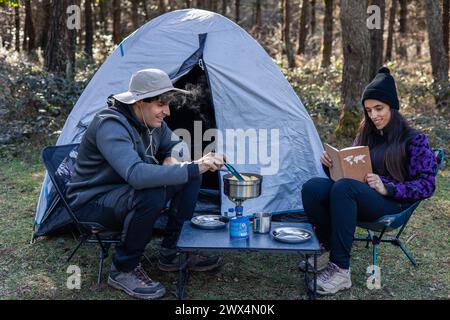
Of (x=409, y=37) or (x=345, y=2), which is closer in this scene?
(x=345, y=2)

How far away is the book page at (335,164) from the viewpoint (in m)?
3.61

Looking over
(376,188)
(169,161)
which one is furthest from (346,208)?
(169,161)

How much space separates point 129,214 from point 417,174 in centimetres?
183

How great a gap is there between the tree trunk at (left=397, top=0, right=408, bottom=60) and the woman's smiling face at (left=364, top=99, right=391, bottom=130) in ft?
48.8

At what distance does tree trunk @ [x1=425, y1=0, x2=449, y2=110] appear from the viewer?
9352 mm

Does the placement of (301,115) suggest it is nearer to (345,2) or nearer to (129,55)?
(129,55)

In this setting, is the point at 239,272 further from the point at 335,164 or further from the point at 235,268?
the point at 335,164

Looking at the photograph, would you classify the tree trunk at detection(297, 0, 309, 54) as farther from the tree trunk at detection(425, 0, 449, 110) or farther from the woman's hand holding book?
the woman's hand holding book

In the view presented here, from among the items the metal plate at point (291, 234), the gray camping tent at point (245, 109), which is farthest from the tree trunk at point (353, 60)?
the metal plate at point (291, 234)

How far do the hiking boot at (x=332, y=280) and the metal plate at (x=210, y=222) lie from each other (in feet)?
2.33

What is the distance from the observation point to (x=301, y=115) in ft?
15.4

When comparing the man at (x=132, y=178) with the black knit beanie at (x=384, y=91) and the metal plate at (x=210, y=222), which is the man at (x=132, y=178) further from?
the black knit beanie at (x=384, y=91)
